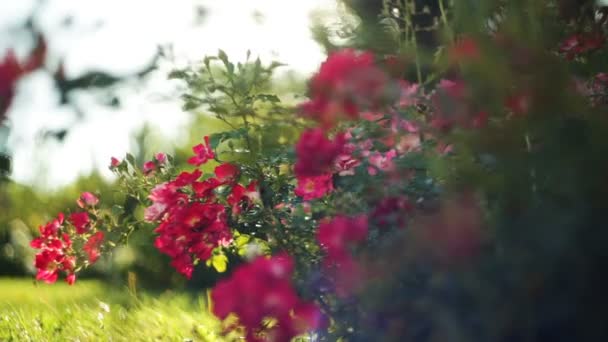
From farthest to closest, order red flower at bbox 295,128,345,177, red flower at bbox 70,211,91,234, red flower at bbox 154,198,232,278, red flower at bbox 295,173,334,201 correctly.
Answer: red flower at bbox 70,211,91,234
red flower at bbox 154,198,232,278
red flower at bbox 295,173,334,201
red flower at bbox 295,128,345,177

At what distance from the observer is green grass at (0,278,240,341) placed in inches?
146

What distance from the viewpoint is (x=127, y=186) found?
316 centimetres

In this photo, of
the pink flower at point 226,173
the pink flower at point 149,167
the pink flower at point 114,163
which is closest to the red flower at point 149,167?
the pink flower at point 149,167

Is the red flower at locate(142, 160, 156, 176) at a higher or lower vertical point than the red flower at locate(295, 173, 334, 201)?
lower

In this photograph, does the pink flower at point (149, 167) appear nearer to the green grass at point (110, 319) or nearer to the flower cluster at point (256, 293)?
the green grass at point (110, 319)

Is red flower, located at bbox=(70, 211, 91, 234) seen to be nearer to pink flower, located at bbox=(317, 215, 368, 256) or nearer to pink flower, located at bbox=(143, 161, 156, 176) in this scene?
pink flower, located at bbox=(143, 161, 156, 176)

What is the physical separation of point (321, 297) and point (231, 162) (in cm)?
84

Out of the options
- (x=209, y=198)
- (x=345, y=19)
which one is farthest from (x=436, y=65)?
(x=209, y=198)

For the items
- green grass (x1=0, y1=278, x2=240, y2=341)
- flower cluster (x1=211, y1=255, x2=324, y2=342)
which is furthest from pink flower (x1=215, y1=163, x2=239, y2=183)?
flower cluster (x1=211, y1=255, x2=324, y2=342)

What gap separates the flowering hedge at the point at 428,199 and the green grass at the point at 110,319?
1.09 m

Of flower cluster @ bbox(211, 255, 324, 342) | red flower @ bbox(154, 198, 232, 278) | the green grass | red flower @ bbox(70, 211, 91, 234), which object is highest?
flower cluster @ bbox(211, 255, 324, 342)

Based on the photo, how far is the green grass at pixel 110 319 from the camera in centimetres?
372

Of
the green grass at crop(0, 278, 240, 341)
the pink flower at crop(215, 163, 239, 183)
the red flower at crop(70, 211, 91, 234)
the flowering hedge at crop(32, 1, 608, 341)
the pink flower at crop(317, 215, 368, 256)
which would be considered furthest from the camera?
the green grass at crop(0, 278, 240, 341)

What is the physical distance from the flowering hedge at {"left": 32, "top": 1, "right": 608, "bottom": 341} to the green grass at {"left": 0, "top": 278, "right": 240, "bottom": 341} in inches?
43.0
